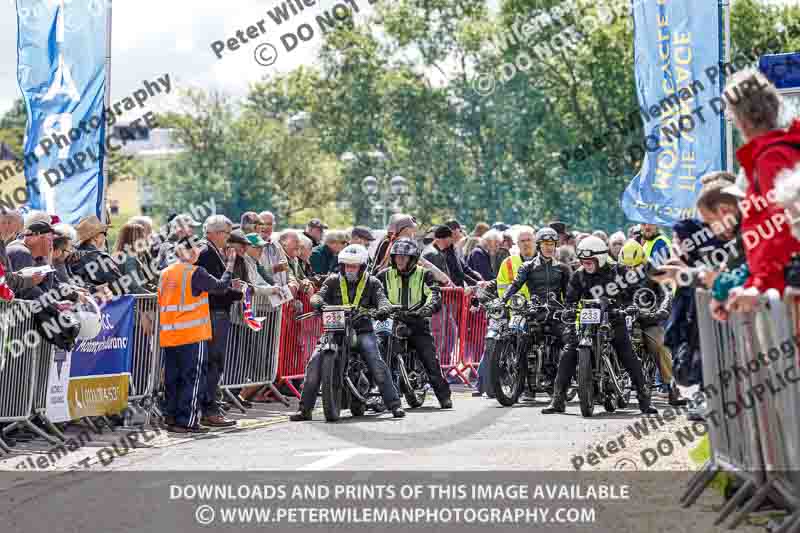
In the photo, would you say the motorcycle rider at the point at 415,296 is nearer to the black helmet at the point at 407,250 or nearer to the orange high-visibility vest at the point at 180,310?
the black helmet at the point at 407,250

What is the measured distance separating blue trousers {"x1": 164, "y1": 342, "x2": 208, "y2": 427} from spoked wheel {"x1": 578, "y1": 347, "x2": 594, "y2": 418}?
3814mm

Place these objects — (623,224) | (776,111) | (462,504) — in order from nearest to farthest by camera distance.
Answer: (776,111), (462,504), (623,224)

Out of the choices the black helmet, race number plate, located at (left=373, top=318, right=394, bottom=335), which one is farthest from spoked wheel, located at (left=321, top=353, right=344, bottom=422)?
the black helmet

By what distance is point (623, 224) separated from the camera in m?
61.5

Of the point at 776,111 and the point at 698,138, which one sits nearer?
the point at 776,111

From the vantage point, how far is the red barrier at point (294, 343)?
57.1ft

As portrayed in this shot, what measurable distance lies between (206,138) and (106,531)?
75.6 metres

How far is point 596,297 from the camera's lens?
1517 centimetres

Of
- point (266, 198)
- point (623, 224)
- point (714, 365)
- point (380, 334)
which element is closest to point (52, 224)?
point (380, 334)

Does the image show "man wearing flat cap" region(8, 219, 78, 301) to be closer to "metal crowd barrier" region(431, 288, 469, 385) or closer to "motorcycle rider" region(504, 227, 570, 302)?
"motorcycle rider" region(504, 227, 570, 302)

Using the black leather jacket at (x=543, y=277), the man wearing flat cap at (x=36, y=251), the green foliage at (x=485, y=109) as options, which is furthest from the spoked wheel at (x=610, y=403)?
the green foliage at (x=485, y=109)

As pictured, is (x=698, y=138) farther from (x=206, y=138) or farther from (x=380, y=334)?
(x=206, y=138)

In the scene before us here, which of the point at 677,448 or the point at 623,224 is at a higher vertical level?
the point at 623,224

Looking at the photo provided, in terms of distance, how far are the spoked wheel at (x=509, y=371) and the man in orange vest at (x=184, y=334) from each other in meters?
3.88
